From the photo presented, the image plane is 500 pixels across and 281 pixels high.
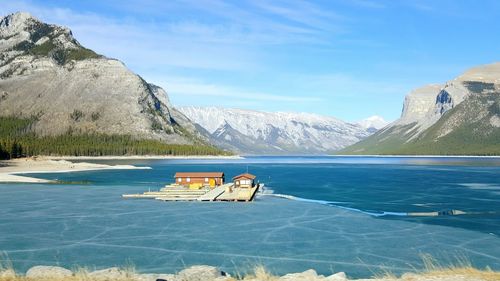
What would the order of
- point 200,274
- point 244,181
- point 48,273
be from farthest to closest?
point 244,181, point 200,274, point 48,273

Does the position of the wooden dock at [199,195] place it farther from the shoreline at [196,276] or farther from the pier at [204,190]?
the shoreline at [196,276]

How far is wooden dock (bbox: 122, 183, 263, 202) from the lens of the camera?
99.1 meters

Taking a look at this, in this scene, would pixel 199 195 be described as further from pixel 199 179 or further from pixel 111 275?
pixel 111 275

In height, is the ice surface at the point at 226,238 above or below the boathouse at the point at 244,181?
below

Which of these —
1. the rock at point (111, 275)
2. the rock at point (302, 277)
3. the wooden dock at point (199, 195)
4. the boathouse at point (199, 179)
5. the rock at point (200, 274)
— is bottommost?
the wooden dock at point (199, 195)

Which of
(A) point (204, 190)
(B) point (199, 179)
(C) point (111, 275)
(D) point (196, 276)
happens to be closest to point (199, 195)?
(A) point (204, 190)

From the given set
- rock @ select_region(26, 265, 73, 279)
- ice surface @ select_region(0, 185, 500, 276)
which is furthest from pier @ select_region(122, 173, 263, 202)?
rock @ select_region(26, 265, 73, 279)

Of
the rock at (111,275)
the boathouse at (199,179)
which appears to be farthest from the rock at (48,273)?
the boathouse at (199,179)

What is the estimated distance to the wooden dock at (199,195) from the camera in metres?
99.1

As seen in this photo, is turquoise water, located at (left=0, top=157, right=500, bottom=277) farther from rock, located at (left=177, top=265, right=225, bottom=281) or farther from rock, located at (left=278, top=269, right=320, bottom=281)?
rock, located at (left=177, top=265, right=225, bottom=281)

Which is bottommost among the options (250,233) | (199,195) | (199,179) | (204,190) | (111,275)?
(199,195)

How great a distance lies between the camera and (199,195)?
351ft

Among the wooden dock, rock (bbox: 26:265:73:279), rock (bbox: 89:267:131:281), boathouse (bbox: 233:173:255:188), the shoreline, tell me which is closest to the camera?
the shoreline

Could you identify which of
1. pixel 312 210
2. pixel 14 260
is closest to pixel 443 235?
pixel 312 210
